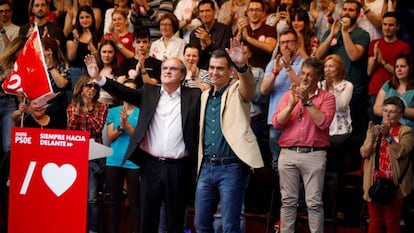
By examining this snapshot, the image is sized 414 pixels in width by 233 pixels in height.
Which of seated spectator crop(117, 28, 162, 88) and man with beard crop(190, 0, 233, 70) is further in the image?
man with beard crop(190, 0, 233, 70)

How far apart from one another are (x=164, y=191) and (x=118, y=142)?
1.40m

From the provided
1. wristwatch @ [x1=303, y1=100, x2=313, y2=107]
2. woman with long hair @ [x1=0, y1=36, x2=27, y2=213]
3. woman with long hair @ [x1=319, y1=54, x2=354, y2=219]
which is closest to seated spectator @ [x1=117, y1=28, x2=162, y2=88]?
woman with long hair @ [x1=0, y1=36, x2=27, y2=213]

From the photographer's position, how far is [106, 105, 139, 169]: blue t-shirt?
927cm

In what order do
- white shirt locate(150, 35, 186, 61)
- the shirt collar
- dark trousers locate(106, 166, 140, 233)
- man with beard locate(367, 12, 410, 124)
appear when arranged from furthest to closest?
white shirt locate(150, 35, 186, 61), man with beard locate(367, 12, 410, 124), dark trousers locate(106, 166, 140, 233), the shirt collar

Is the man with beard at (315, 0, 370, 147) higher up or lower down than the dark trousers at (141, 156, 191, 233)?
higher up

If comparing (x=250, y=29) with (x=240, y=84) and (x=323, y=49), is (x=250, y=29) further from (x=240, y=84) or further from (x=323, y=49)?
(x=240, y=84)

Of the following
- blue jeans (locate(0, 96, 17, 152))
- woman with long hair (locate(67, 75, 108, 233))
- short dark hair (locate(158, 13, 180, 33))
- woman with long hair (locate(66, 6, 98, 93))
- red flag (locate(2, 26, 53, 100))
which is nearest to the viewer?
red flag (locate(2, 26, 53, 100))

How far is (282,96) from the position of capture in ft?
30.3

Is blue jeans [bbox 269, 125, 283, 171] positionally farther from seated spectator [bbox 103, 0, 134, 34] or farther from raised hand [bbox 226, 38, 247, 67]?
seated spectator [bbox 103, 0, 134, 34]

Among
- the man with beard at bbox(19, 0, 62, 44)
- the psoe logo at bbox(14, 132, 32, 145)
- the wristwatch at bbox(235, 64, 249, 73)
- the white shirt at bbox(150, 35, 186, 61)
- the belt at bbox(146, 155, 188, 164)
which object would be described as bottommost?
the belt at bbox(146, 155, 188, 164)

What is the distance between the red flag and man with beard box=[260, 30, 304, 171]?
8.09ft

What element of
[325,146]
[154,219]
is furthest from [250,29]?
[154,219]

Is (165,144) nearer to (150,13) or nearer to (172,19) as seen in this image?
(172,19)

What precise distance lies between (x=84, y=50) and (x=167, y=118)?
3.79 metres
